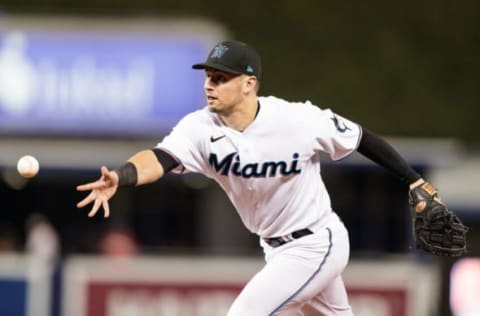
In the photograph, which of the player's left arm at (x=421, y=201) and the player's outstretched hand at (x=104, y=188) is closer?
the player's outstretched hand at (x=104, y=188)

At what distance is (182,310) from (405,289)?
70.5 inches

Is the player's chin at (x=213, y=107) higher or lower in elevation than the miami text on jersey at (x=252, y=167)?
higher

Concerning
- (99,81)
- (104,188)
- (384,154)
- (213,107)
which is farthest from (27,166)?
(99,81)

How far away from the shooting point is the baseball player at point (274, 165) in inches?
295

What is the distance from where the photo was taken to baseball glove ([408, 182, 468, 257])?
782cm

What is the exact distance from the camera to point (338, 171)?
19.8 metres

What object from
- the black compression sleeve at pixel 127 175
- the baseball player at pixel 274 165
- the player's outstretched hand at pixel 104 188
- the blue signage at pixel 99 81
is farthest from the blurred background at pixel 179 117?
the player's outstretched hand at pixel 104 188

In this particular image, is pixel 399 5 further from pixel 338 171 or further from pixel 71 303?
pixel 71 303

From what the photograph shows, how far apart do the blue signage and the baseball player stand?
1070 cm

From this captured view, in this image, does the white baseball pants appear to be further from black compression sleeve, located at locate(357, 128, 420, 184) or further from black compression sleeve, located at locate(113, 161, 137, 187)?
black compression sleeve, located at locate(113, 161, 137, 187)

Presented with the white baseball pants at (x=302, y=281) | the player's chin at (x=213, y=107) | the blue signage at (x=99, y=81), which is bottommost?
the white baseball pants at (x=302, y=281)

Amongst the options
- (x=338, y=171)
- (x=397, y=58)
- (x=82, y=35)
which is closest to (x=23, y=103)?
(x=82, y=35)

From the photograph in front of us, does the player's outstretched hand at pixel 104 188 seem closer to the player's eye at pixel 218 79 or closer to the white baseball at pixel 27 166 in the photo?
the white baseball at pixel 27 166

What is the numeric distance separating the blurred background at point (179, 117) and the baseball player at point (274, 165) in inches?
158
